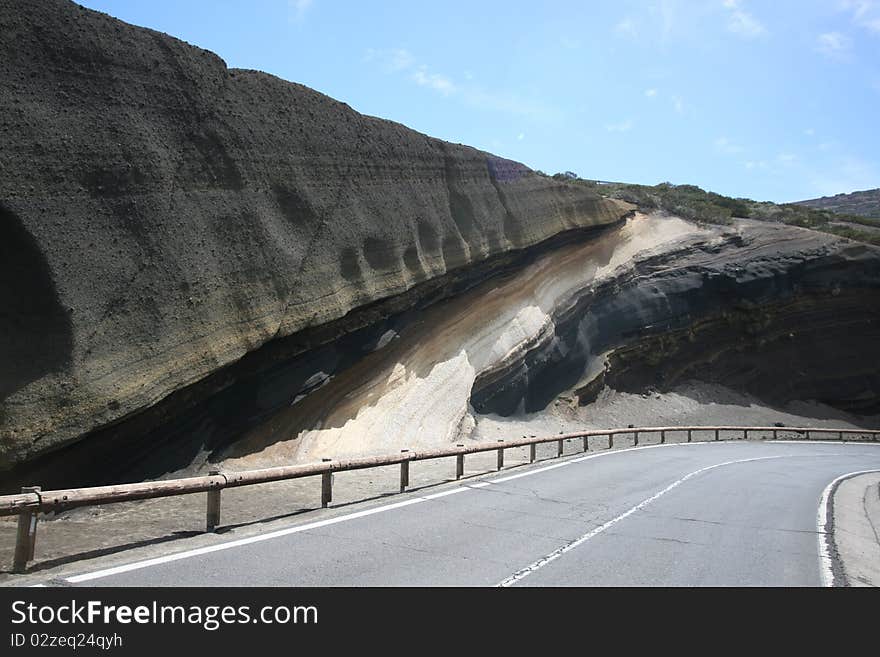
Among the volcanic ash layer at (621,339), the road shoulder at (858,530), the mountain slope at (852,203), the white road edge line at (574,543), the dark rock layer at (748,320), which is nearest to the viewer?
the white road edge line at (574,543)

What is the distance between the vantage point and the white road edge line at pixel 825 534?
23.6 feet

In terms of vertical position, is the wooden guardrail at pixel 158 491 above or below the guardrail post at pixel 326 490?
above

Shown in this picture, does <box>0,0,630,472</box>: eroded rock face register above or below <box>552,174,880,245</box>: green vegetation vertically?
below

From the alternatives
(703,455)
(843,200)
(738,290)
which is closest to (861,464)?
(703,455)

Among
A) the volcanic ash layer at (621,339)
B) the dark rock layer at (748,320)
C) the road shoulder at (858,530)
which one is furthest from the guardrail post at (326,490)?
the dark rock layer at (748,320)

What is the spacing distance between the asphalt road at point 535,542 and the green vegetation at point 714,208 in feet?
83.0

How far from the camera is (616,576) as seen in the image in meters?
6.52

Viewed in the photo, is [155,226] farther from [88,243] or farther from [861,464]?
[861,464]

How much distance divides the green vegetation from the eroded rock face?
23875 mm

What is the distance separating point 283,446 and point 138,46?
8.12m

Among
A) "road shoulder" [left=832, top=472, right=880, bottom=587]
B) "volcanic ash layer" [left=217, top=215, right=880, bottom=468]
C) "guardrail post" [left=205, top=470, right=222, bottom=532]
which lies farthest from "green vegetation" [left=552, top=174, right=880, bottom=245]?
"guardrail post" [left=205, top=470, right=222, bottom=532]

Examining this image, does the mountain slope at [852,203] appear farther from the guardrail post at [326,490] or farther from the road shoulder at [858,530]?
the guardrail post at [326,490]

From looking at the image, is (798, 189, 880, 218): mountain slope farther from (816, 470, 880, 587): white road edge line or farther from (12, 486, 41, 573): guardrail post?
Result: (12, 486, 41, 573): guardrail post

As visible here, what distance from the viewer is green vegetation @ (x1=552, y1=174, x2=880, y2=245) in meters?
37.1
